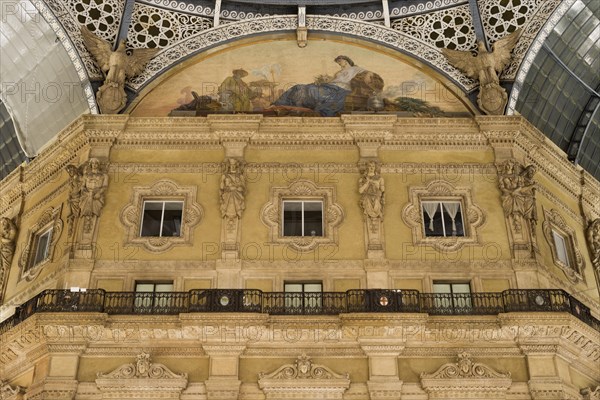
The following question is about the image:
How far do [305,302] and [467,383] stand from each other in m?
4.72

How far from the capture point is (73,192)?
2458cm

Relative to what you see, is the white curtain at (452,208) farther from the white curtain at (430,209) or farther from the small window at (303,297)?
the small window at (303,297)

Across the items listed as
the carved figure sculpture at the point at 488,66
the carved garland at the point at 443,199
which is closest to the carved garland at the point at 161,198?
the carved garland at the point at 443,199

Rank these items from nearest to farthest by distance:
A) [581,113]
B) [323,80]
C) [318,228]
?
1. [318,228]
2. [323,80]
3. [581,113]

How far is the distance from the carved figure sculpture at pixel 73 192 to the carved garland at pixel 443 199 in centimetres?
955

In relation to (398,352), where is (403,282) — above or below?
above

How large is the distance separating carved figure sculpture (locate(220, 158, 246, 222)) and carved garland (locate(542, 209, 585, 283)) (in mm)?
9025

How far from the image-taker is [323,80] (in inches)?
1103

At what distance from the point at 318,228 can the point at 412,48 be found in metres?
8.06

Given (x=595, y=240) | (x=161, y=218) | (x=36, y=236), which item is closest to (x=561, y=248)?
(x=595, y=240)

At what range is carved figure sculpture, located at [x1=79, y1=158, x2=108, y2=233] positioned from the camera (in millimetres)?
24094

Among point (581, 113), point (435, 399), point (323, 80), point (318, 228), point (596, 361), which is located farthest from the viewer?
point (581, 113)

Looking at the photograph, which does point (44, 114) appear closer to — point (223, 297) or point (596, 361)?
point (223, 297)

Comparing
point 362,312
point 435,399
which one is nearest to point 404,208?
point 362,312
